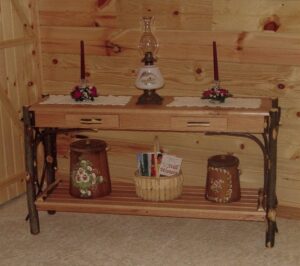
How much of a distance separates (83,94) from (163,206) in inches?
32.5

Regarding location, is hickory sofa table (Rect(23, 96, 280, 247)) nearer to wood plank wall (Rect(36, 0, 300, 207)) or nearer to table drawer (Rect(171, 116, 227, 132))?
table drawer (Rect(171, 116, 227, 132))

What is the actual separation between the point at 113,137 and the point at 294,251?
1.48 metres

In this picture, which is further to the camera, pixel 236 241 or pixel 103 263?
pixel 236 241

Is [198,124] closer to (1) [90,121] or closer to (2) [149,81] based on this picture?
(2) [149,81]

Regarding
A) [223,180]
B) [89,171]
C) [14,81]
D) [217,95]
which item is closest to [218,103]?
[217,95]

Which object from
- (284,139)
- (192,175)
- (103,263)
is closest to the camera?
(103,263)

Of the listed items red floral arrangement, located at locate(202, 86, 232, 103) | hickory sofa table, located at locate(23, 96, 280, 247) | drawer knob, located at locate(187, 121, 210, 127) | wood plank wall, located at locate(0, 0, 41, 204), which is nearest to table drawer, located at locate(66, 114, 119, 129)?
hickory sofa table, located at locate(23, 96, 280, 247)

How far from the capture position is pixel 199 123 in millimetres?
3232

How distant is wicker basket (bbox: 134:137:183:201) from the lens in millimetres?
3498

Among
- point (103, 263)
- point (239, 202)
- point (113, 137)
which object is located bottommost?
point (103, 263)

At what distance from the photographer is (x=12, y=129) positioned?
13.5 feet

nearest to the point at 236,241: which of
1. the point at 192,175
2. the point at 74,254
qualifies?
the point at 192,175

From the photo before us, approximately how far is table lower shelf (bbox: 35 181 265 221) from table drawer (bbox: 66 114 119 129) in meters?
0.49

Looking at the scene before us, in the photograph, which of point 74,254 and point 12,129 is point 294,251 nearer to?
point 74,254
